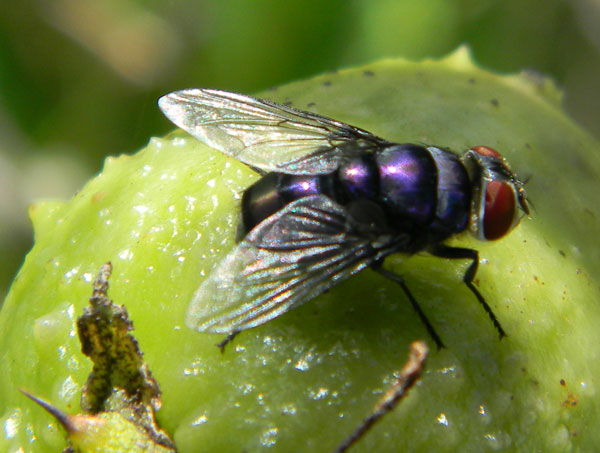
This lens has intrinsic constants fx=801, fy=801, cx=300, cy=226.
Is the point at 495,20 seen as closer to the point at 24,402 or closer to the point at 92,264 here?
the point at 92,264

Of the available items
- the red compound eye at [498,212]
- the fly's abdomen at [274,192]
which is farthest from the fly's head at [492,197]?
the fly's abdomen at [274,192]


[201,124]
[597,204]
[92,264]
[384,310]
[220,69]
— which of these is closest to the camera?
[384,310]

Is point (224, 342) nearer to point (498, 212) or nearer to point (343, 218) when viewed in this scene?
point (343, 218)

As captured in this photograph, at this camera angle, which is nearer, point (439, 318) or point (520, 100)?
point (439, 318)

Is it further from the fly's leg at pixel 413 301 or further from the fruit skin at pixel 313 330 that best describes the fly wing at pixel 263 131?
the fly's leg at pixel 413 301

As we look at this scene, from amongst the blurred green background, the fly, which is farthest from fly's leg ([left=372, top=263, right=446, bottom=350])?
the blurred green background

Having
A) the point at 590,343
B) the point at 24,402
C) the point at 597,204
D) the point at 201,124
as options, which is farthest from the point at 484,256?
the point at 24,402

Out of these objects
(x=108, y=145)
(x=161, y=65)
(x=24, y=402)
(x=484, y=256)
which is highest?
(x=484, y=256)
